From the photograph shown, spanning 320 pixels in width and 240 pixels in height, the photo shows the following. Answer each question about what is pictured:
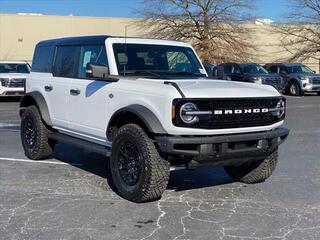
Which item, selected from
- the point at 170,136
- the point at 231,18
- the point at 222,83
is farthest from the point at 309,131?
the point at 231,18

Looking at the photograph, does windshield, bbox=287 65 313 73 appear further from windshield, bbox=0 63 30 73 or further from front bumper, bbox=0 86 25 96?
front bumper, bbox=0 86 25 96

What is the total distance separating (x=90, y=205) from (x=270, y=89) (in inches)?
102

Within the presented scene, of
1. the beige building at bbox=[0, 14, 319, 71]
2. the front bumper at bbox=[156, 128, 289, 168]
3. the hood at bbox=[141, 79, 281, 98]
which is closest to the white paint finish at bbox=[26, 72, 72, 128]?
the hood at bbox=[141, 79, 281, 98]

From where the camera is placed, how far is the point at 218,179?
724 cm

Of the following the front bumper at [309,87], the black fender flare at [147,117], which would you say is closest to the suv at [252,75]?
the front bumper at [309,87]

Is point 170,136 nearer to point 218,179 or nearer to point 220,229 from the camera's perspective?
point 220,229

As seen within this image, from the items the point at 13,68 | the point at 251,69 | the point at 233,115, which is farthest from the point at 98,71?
the point at 251,69

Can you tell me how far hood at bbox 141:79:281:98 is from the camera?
5586mm

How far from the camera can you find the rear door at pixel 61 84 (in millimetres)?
7441

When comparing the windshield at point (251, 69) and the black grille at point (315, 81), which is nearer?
the windshield at point (251, 69)

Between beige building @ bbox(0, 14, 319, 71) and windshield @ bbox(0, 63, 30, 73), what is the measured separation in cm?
1745

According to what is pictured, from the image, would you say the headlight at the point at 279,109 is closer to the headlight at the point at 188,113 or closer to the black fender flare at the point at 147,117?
the headlight at the point at 188,113

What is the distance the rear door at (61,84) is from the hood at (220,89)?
1.95m

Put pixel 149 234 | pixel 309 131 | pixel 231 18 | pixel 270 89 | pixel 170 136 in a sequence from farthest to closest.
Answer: pixel 231 18
pixel 309 131
pixel 270 89
pixel 170 136
pixel 149 234
